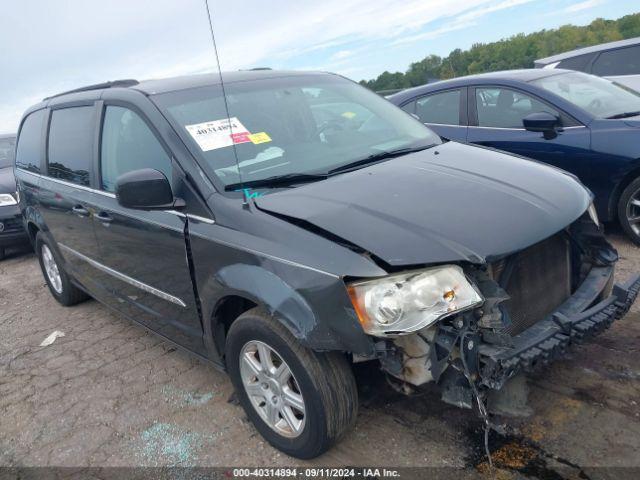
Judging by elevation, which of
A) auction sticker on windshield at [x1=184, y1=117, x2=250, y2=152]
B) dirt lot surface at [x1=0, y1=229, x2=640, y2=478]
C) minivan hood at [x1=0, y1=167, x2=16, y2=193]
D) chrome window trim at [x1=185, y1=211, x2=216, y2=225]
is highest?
auction sticker on windshield at [x1=184, y1=117, x2=250, y2=152]

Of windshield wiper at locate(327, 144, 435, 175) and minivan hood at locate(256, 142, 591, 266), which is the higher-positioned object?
windshield wiper at locate(327, 144, 435, 175)

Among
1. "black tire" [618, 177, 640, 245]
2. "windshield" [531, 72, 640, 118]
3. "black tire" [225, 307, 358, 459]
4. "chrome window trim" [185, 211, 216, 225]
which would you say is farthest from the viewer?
"windshield" [531, 72, 640, 118]

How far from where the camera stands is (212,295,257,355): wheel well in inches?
110

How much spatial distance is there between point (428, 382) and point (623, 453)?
3.12ft

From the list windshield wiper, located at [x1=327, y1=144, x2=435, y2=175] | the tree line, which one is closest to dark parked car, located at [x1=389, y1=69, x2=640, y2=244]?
windshield wiper, located at [x1=327, y1=144, x2=435, y2=175]

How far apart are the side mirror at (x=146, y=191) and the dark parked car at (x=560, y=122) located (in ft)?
11.6

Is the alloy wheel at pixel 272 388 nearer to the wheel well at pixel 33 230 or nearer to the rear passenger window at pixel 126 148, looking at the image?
the rear passenger window at pixel 126 148

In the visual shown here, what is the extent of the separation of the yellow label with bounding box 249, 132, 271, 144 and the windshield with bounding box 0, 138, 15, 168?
A: 24.3 ft

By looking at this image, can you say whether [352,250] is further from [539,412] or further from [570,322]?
[539,412]

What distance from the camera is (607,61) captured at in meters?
8.54

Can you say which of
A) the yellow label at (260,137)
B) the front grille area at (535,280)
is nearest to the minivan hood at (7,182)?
the yellow label at (260,137)

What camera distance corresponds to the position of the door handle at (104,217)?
3.54 m

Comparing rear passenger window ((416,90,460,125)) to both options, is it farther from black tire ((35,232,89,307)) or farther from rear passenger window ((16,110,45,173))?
black tire ((35,232,89,307))

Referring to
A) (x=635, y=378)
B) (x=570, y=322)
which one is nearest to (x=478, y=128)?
(x=635, y=378)
